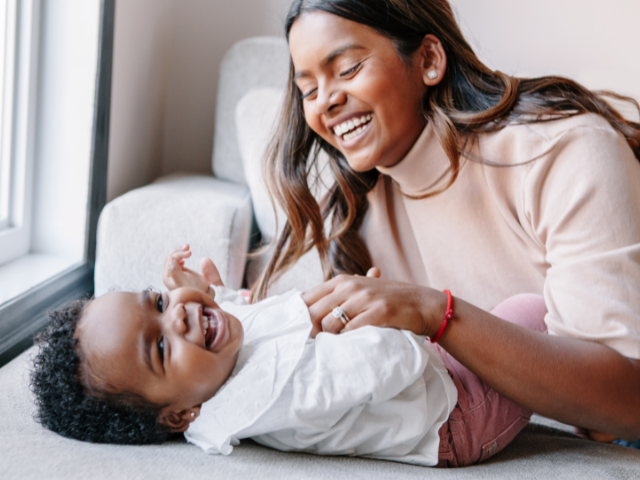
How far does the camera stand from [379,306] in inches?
35.1

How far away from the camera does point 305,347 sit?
889mm

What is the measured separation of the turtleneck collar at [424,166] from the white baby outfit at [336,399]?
0.47m

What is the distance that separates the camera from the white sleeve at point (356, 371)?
0.81m

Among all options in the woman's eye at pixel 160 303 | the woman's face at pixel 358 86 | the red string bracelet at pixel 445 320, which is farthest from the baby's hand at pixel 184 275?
the red string bracelet at pixel 445 320

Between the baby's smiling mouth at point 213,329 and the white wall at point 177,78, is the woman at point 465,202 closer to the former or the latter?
the baby's smiling mouth at point 213,329

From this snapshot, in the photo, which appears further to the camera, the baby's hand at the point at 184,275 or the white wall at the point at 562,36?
the white wall at the point at 562,36

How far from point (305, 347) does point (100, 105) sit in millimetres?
1060

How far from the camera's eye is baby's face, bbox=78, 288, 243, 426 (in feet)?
2.74

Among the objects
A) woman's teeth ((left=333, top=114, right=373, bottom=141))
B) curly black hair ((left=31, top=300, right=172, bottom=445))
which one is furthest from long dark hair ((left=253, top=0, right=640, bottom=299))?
curly black hair ((left=31, top=300, right=172, bottom=445))

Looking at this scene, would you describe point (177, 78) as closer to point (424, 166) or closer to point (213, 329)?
point (424, 166)

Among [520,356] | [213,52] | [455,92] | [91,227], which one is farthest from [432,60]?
[213,52]

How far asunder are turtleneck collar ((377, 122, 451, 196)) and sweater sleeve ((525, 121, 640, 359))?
0.73 feet

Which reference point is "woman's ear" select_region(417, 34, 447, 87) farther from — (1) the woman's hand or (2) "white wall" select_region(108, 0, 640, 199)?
(2) "white wall" select_region(108, 0, 640, 199)

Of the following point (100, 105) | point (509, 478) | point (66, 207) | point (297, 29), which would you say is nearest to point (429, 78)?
point (297, 29)
